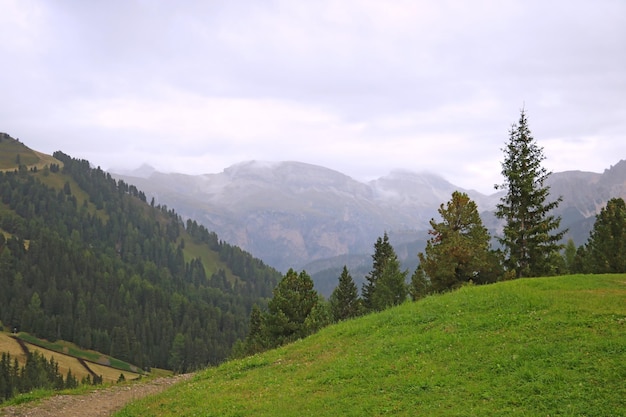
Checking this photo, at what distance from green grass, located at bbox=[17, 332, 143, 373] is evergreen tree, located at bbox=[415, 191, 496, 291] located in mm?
157215

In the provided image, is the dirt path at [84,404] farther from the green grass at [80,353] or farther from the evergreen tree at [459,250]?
the green grass at [80,353]

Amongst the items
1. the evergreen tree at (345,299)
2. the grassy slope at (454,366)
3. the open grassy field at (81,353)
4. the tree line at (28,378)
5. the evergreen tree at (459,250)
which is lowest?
the open grassy field at (81,353)

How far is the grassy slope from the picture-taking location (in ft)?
49.8

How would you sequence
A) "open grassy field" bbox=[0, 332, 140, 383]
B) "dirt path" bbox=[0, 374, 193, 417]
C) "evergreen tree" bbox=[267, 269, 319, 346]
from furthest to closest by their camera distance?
"open grassy field" bbox=[0, 332, 140, 383], "evergreen tree" bbox=[267, 269, 319, 346], "dirt path" bbox=[0, 374, 193, 417]

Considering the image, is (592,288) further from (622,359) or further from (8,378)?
(8,378)

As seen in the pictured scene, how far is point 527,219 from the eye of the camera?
4181 centimetres

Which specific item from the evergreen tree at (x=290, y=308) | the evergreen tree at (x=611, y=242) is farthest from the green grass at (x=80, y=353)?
the evergreen tree at (x=611, y=242)

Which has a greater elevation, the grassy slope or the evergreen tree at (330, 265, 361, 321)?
the grassy slope

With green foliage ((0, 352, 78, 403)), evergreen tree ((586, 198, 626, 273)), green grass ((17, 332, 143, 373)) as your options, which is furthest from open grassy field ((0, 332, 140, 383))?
evergreen tree ((586, 198, 626, 273))

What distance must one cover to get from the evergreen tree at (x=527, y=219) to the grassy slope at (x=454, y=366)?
12.5 m

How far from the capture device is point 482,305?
25781 mm

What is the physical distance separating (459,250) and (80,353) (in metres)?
176

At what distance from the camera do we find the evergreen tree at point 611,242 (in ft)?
183

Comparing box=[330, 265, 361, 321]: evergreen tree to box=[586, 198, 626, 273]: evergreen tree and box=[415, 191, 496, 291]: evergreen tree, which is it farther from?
box=[415, 191, 496, 291]: evergreen tree
